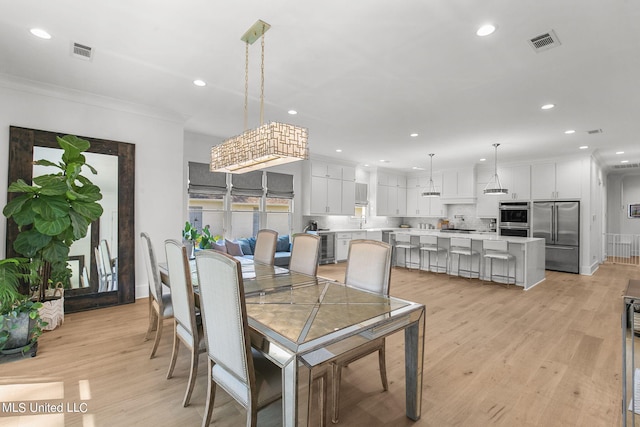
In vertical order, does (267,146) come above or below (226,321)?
above

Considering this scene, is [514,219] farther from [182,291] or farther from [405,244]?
[182,291]

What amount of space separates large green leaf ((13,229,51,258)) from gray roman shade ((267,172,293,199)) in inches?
160

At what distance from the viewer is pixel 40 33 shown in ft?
8.00

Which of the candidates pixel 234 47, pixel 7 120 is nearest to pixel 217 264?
pixel 234 47

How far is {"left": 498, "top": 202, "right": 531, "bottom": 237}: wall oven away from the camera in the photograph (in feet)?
23.4

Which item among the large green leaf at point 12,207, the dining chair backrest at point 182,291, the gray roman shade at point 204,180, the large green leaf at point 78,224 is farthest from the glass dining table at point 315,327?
the gray roman shade at point 204,180

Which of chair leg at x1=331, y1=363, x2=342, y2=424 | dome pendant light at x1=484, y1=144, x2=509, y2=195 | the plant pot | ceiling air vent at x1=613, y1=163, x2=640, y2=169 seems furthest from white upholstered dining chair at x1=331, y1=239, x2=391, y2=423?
ceiling air vent at x1=613, y1=163, x2=640, y2=169

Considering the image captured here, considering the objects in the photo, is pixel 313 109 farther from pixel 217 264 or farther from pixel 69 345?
pixel 69 345

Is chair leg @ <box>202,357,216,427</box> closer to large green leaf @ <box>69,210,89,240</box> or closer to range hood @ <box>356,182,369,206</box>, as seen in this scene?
large green leaf @ <box>69,210,89,240</box>

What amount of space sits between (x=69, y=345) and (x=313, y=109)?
3.70 metres

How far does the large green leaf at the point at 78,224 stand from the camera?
9.71 ft

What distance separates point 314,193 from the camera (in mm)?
7262

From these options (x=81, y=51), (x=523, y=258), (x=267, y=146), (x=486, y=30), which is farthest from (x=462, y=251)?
(x=81, y=51)

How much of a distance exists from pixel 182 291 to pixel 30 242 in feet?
6.97
